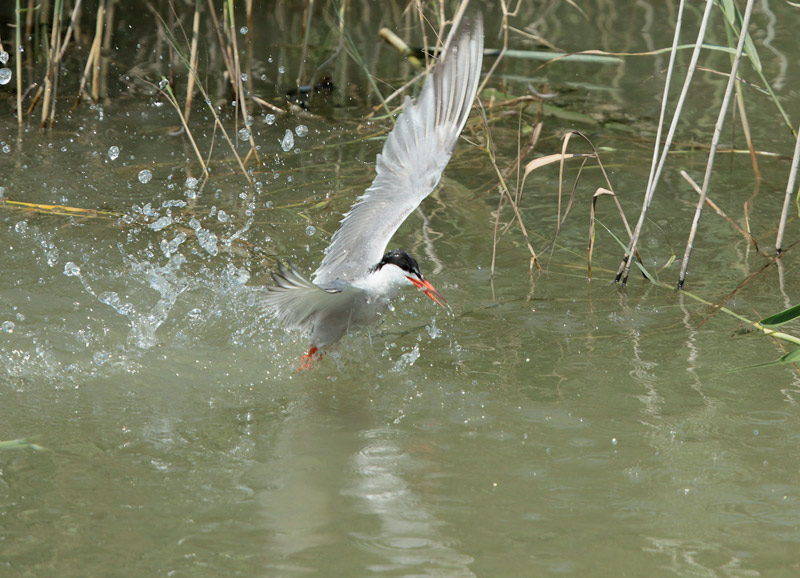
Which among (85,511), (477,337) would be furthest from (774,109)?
(85,511)

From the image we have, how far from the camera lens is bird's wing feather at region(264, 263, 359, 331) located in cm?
354

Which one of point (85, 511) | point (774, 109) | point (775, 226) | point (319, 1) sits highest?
point (319, 1)

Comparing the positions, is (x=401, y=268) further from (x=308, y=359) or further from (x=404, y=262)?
(x=308, y=359)

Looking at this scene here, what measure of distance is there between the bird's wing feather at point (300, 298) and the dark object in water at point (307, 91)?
3.94m

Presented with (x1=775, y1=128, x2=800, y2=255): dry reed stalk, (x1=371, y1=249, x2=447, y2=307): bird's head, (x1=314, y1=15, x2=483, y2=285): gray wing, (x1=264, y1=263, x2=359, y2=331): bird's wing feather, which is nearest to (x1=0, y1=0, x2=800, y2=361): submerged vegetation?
(x1=775, y1=128, x2=800, y2=255): dry reed stalk

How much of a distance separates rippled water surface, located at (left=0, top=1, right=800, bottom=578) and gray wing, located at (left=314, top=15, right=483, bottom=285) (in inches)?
17.6

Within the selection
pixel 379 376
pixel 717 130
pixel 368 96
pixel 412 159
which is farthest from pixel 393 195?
pixel 368 96

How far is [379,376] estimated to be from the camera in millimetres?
4352

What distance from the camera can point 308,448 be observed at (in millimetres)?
3686

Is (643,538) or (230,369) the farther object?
(230,369)

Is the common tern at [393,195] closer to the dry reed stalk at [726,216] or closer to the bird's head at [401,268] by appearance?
the bird's head at [401,268]

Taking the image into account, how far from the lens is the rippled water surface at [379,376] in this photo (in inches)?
121

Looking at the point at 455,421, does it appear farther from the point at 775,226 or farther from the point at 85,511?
the point at 775,226

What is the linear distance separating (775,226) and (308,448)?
365 cm
